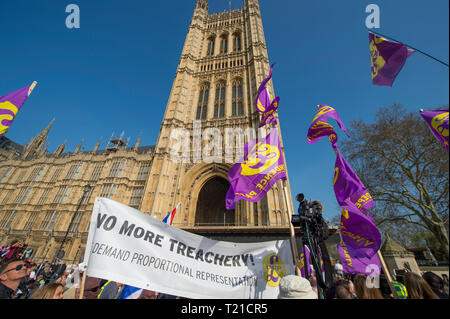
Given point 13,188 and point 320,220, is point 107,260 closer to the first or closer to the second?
point 320,220

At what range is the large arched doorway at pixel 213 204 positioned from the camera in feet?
61.2

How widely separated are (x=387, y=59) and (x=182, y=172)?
15.7 meters

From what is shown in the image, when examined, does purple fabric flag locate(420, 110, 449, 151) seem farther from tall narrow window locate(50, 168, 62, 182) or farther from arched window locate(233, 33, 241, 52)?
tall narrow window locate(50, 168, 62, 182)

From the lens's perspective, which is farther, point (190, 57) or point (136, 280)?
point (190, 57)

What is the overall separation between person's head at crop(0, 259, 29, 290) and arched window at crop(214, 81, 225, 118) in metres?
19.2

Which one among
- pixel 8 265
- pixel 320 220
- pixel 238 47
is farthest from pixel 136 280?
pixel 238 47

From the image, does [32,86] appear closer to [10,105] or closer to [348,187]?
[10,105]

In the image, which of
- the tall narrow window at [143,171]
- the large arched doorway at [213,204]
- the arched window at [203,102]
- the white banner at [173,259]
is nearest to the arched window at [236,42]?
the arched window at [203,102]

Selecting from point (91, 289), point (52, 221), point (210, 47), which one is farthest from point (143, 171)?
point (210, 47)

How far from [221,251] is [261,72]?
21212mm

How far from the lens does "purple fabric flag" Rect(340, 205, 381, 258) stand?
3582 millimetres

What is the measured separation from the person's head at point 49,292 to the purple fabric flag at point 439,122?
6887 mm

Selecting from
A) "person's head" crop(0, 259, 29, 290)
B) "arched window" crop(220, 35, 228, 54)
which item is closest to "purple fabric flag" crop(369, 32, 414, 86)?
"person's head" crop(0, 259, 29, 290)
